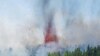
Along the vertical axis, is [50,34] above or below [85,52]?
above

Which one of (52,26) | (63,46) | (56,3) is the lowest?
(63,46)

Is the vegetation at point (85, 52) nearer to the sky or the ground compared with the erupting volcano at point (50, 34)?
nearer to the ground

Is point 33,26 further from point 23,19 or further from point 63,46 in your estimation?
point 63,46

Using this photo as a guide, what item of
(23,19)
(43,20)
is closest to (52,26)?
(43,20)

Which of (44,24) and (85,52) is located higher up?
(44,24)

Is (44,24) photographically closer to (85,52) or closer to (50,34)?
(50,34)

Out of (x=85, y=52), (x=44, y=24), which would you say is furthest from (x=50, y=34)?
(x=85, y=52)

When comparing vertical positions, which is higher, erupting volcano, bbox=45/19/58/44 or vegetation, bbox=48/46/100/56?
erupting volcano, bbox=45/19/58/44

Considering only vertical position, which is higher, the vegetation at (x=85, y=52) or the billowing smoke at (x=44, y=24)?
the billowing smoke at (x=44, y=24)
